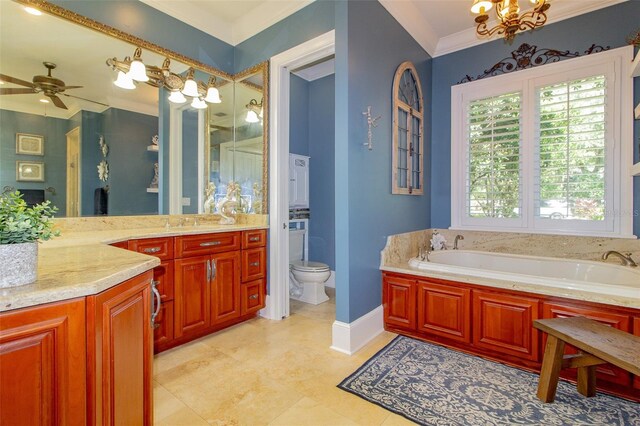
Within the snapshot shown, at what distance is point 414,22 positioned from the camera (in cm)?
305

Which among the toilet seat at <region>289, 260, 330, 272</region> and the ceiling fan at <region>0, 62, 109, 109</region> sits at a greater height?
the ceiling fan at <region>0, 62, 109, 109</region>

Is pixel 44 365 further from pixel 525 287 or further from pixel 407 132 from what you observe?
pixel 407 132

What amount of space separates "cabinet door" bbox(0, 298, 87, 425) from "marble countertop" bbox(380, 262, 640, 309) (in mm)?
2240

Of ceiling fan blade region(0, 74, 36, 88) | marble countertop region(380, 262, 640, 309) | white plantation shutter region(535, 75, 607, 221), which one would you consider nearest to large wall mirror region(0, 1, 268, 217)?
ceiling fan blade region(0, 74, 36, 88)

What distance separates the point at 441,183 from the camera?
3.60 meters

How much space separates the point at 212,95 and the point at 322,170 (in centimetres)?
170

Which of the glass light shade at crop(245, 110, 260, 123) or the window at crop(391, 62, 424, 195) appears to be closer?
the window at crop(391, 62, 424, 195)

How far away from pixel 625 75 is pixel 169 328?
4.24 m

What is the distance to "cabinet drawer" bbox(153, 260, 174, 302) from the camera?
2219 millimetres

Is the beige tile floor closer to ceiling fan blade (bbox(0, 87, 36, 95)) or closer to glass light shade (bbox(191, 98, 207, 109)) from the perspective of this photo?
ceiling fan blade (bbox(0, 87, 36, 95))

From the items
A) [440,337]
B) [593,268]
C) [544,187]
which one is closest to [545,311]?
[440,337]

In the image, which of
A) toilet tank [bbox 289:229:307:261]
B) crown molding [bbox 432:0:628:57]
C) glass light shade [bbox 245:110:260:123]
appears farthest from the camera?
toilet tank [bbox 289:229:307:261]

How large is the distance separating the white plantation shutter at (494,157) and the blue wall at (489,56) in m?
0.26

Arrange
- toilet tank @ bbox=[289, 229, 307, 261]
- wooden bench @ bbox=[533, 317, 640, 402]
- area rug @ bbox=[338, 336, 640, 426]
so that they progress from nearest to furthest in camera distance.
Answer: wooden bench @ bbox=[533, 317, 640, 402], area rug @ bbox=[338, 336, 640, 426], toilet tank @ bbox=[289, 229, 307, 261]
